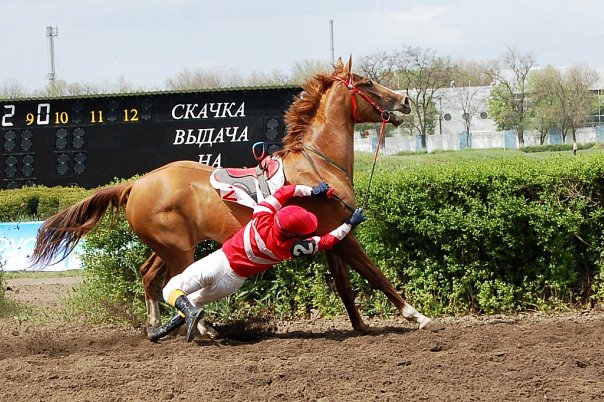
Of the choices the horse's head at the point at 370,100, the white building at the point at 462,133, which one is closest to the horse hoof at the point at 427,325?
the horse's head at the point at 370,100

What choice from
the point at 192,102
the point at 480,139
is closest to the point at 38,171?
the point at 192,102

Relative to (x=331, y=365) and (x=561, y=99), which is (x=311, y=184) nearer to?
(x=331, y=365)

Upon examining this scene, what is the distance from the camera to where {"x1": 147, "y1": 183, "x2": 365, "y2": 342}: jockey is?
23.0 ft

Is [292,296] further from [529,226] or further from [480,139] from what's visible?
[480,139]

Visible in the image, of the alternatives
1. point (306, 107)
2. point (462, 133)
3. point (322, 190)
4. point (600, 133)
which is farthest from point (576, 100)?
point (322, 190)

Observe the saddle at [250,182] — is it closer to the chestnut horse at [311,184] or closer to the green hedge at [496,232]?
the chestnut horse at [311,184]

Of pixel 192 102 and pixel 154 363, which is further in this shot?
pixel 192 102

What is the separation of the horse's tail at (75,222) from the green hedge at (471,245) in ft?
1.89

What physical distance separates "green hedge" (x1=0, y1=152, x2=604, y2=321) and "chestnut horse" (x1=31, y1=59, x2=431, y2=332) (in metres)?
0.84

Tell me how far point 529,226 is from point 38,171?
1078 cm

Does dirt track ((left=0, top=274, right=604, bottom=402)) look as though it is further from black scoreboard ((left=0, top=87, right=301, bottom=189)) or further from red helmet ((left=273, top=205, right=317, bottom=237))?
black scoreboard ((left=0, top=87, right=301, bottom=189))

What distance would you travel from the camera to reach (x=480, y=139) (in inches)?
2505

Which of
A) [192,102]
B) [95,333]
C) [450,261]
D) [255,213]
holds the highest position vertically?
[192,102]

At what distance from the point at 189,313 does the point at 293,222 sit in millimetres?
1115
